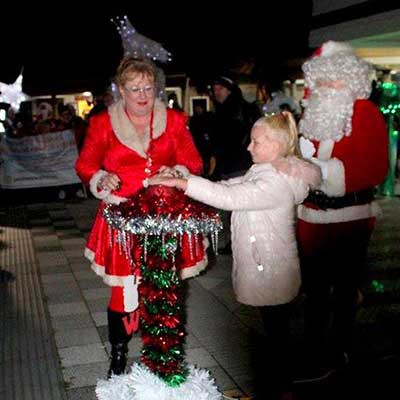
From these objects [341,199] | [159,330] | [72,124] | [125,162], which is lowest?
[159,330]

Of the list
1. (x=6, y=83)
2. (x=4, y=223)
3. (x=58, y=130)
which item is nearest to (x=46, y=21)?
(x=6, y=83)

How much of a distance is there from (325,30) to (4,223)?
24.7 ft

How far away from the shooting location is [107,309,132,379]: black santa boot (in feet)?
11.5

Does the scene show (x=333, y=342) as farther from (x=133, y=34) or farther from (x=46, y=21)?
(x=46, y=21)

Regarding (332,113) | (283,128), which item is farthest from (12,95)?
(283,128)

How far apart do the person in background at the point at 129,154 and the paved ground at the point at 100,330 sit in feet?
2.54

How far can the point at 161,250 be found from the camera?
2906 millimetres

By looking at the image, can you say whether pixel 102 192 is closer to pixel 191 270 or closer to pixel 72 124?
pixel 191 270

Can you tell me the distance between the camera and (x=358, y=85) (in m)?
3.39

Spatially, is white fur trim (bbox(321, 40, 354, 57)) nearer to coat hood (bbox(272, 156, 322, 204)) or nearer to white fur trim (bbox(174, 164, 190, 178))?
coat hood (bbox(272, 156, 322, 204))

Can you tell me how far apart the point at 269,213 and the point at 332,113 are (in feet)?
2.56

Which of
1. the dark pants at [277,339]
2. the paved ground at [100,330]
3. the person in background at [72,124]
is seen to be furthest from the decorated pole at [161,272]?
the person in background at [72,124]

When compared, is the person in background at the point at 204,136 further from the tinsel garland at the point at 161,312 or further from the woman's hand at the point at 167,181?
the woman's hand at the point at 167,181

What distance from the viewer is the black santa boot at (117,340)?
352cm
